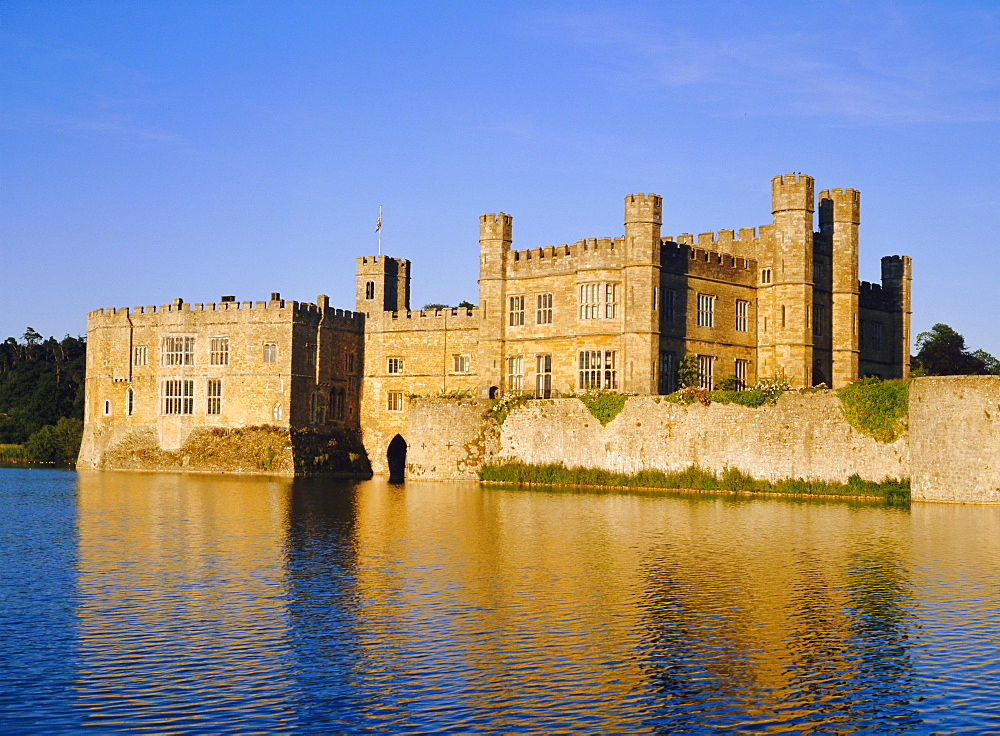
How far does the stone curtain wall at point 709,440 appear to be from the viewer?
42.7m

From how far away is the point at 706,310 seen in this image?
179 ft

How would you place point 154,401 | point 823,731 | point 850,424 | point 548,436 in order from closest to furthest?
point 823,731 → point 850,424 → point 548,436 → point 154,401

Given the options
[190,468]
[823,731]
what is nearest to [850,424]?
[823,731]

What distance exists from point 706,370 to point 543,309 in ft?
26.6

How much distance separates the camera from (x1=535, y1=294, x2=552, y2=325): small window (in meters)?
55.6

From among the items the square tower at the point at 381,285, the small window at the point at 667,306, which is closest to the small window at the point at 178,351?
the square tower at the point at 381,285

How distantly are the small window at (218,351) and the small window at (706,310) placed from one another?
2556 centimetres

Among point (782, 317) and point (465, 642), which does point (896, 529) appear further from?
point (782, 317)

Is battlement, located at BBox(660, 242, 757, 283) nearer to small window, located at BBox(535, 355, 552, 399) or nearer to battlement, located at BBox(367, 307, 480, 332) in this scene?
small window, located at BBox(535, 355, 552, 399)

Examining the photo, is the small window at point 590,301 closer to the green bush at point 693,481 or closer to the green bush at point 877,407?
the green bush at point 693,481

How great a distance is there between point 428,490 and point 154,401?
2366cm

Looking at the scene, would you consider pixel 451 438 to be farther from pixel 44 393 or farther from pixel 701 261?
pixel 44 393

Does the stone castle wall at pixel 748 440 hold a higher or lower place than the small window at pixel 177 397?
lower

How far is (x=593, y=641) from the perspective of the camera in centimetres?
1675
